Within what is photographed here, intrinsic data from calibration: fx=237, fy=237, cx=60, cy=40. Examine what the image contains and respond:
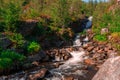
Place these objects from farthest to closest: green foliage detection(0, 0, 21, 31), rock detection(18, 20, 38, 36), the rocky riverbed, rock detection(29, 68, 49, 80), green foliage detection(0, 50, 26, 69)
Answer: rock detection(18, 20, 38, 36) < green foliage detection(0, 0, 21, 31) < green foliage detection(0, 50, 26, 69) < the rocky riverbed < rock detection(29, 68, 49, 80)

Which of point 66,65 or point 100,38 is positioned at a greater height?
point 100,38

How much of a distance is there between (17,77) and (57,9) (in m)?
37.2

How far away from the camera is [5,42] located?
119 feet

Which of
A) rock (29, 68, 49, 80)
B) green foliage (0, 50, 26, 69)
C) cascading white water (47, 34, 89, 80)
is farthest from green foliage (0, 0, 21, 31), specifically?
rock (29, 68, 49, 80)

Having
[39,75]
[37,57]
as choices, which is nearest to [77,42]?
[37,57]

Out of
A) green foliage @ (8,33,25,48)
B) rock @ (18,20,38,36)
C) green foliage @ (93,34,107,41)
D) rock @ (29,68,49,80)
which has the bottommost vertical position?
rock @ (29,68,49,80)

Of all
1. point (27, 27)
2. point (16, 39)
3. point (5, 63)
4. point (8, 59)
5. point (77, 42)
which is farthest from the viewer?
point (77, 42)

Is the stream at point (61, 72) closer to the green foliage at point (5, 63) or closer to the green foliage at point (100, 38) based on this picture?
the green foliage at point (5, 63)

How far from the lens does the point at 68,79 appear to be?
26547mm

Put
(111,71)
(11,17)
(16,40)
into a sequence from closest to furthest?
(111,71) < (16,40) < (11,17)

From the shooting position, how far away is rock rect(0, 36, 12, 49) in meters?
35.8

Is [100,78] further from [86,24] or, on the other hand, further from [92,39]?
[86,24]

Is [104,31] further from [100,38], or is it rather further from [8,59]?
[8,59]

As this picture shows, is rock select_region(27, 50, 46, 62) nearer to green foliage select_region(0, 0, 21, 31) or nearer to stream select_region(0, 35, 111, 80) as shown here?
stream select_region(0, 35, 111, 80)
